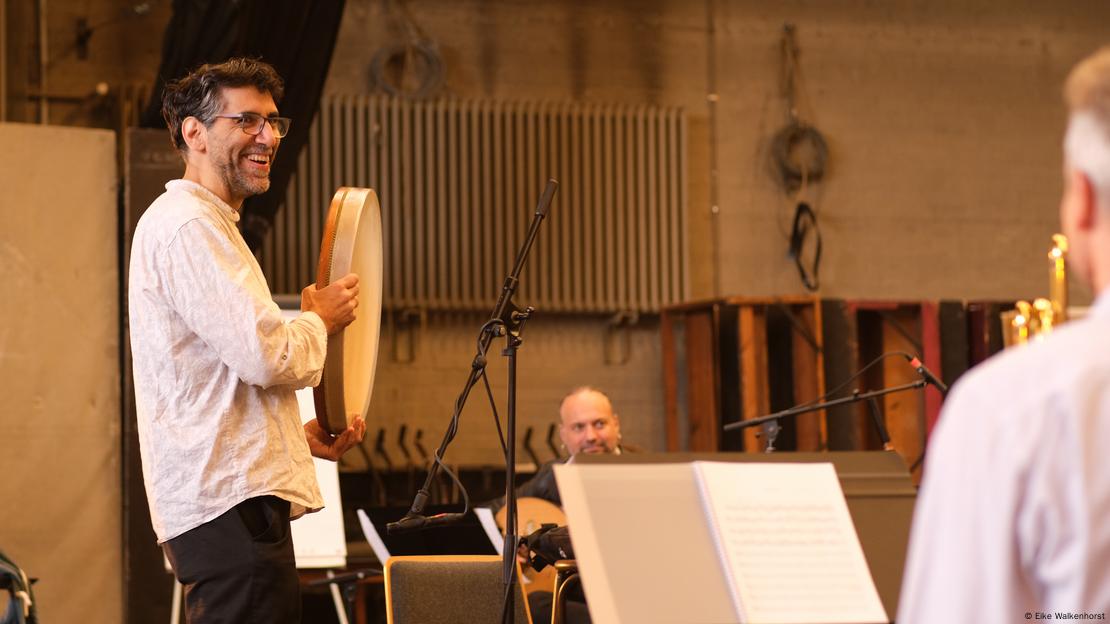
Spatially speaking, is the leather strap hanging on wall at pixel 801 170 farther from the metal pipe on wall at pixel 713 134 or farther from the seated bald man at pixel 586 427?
the seated bald man at pixel 586 427

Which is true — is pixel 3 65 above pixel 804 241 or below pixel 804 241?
above

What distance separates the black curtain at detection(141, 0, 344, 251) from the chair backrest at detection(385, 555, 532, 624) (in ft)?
7.54

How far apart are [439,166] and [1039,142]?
3716mm

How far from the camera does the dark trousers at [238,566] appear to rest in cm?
234

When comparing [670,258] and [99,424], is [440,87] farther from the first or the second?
[99,424]

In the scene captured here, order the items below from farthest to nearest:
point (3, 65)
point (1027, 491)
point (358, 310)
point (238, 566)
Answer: point (3, 65), point (358, 310), point (238, 566), point (1027, 491)

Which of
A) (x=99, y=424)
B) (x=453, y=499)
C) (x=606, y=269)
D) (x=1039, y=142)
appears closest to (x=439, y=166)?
(x=606, y=269)

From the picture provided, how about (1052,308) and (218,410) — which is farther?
(1052,308)

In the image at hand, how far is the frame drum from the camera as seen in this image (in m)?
2.77

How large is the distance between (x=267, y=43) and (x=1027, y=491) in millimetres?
4356

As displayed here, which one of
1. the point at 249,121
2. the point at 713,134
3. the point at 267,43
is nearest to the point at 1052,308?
the point at 249,121

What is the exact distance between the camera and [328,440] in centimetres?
284

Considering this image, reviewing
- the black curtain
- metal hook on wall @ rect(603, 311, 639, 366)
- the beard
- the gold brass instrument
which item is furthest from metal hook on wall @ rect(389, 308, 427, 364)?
the beard

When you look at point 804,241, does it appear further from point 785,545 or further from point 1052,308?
point 785,545
